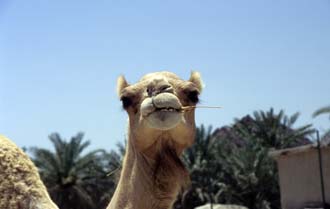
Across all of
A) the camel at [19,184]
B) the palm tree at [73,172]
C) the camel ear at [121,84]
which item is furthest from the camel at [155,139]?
the palm tree at [73,172]

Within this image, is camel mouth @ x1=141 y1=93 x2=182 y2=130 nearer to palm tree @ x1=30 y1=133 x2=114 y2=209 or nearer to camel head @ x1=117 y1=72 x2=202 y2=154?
camel head @ x1=117 y1=72 x2=202 y2=154

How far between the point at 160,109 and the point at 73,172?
109 ft

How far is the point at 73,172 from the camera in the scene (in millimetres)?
36125

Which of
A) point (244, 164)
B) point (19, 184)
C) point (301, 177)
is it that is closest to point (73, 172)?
point (244, 164)

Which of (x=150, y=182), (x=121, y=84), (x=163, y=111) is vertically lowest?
(x=150, y=182)

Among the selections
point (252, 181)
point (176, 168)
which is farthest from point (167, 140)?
point (252, 181)

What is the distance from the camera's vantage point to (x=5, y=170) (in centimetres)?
425

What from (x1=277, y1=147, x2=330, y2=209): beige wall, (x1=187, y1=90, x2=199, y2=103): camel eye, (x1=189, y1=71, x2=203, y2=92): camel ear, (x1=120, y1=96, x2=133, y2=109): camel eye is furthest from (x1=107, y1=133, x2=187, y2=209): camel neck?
(x1=277, y1=147, x2=330, y2=209): beige wall

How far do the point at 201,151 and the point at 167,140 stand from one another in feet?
120

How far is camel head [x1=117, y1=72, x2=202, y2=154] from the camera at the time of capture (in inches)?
137

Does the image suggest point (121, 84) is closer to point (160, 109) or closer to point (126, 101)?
point (126, 101)

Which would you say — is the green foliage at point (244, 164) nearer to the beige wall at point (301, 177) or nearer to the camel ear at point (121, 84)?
the beige wall at point (301, 177)

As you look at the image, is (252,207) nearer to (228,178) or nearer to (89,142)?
(228,178)

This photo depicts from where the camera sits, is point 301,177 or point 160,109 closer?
point 160,109
